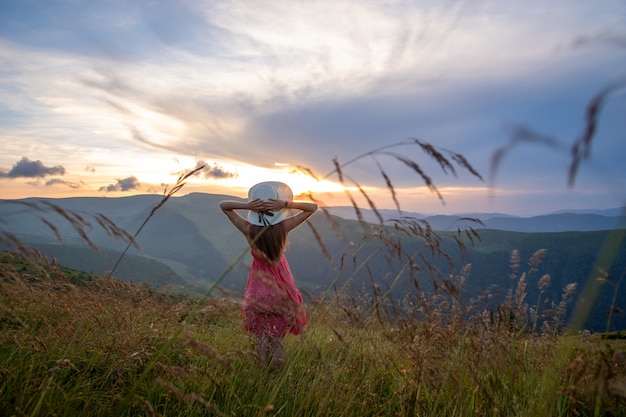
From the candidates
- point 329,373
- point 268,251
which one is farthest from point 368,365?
point 268,251

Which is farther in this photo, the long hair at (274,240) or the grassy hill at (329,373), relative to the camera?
the long hair at (274,240)

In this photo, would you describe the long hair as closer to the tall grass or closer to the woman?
the woman

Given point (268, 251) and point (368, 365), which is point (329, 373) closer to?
point (368, 365)

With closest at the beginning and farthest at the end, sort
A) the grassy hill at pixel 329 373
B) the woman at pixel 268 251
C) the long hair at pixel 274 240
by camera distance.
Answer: the grassy hill at pixel 329 373 → the woman at pixel 268 251 → the long hair at pixel 274 240

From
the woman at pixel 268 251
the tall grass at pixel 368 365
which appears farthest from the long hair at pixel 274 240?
the tall grass at pixel 368 365

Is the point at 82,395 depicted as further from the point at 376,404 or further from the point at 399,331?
the point at 399,331

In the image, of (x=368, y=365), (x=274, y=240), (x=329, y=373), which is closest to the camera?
(x=329, y=373)

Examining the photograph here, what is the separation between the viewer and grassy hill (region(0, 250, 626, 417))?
7.76 ft

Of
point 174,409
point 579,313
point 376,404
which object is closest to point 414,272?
point 579,313

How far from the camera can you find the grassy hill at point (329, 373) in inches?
93.1

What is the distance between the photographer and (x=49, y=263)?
2.41 metres

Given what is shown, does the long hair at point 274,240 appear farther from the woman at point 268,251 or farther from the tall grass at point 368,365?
the tall grass at point 368,365

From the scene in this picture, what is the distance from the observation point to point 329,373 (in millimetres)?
3275

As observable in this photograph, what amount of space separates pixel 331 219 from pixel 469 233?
164cm
